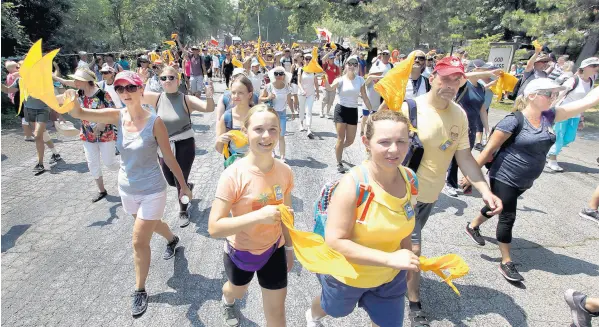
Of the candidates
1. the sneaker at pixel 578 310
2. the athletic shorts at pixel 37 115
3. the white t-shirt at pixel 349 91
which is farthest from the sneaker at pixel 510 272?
the athletic shorts at pixel 37 115

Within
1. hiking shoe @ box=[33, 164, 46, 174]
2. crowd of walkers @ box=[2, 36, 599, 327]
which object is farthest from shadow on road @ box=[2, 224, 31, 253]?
Result: hiking shoe @ box=[33, 164, 46, 174]

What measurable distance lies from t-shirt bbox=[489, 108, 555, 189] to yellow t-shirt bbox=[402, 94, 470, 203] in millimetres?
709

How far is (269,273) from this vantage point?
2.39 meters

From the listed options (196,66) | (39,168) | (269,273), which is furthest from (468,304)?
(196,66)

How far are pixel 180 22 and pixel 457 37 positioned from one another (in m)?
28.5

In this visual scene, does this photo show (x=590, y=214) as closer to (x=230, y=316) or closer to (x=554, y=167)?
(x=554, y=167)

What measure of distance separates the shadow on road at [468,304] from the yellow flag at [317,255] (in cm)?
179

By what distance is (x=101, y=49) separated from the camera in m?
20.0

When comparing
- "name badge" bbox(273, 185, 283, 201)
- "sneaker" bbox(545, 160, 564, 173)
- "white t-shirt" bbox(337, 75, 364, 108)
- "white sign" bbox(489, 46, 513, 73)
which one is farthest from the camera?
"white sign" bbox(489, 46, 513, 73)

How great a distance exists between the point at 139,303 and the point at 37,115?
17.7 feet

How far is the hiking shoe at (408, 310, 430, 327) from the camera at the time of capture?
288cm

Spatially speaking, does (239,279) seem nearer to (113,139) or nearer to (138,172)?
(138,172)

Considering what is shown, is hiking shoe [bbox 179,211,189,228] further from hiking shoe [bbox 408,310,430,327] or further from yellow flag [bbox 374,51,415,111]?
yellow flag [bbox 374,51,415,111]

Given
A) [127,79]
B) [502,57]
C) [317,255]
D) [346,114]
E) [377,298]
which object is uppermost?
[502,57]
